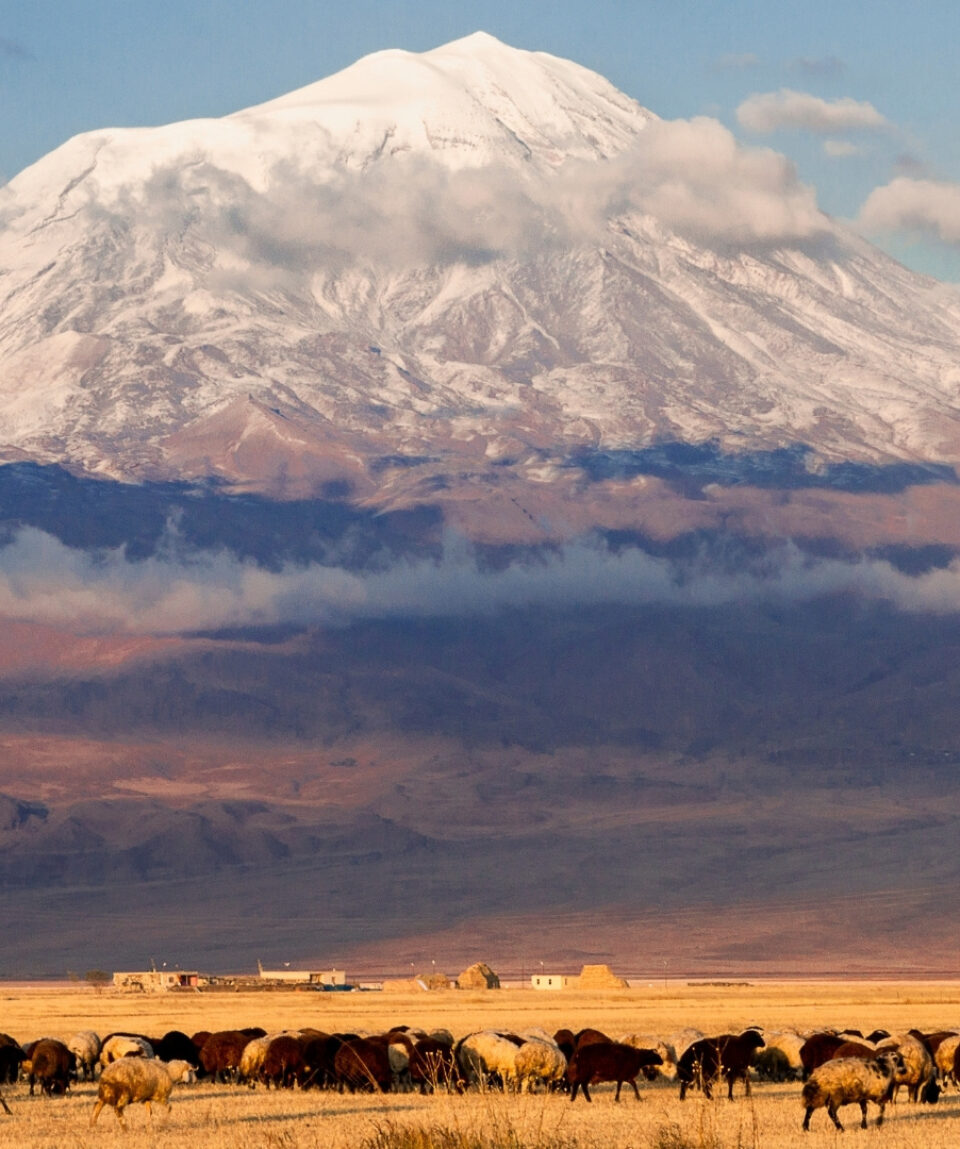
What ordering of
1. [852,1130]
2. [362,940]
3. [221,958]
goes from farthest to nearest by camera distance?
[362,940], [221,958], [852,1130]

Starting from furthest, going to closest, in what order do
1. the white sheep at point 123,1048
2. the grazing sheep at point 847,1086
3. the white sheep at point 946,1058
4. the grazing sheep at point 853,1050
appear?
the white sheep at point 123,1048 < the white sheep at point 946,1058 < the grazing sheep at point 853,1050 < the grazing sheep at point 847,1086

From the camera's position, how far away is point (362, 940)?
186m

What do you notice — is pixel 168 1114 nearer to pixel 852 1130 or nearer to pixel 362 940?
pixel 852 1130

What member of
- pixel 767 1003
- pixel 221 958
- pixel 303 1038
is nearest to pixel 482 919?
pixel 221 958

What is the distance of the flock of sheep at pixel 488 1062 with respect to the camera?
32062mm

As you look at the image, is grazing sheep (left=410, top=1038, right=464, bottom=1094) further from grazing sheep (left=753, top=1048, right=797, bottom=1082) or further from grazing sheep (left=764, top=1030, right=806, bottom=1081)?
grazing sheep (left=764, top=1030, right=806, bottom=1081)

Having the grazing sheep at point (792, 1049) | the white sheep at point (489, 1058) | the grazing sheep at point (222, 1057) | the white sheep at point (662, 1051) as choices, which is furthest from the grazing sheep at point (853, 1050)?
the grazing sheep at point (222, 1057)

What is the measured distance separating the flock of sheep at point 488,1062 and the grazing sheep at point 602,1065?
0.02 m

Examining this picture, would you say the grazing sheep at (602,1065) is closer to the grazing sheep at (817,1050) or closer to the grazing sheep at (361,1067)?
the grazing sheep at (361,1067)

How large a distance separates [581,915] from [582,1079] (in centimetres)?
16395

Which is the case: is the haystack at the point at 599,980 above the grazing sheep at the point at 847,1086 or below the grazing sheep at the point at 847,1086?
above

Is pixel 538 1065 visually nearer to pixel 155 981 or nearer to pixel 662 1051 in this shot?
pixel 662 1051

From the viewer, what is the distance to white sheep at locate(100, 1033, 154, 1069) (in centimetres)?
3906

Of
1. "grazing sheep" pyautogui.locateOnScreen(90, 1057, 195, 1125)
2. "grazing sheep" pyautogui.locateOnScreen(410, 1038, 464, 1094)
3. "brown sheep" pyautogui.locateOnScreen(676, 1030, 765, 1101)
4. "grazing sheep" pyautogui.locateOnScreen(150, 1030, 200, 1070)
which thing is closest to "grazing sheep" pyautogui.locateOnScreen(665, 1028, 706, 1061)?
"brown sheep" pyautogui.locateOnScreen(676, 1030, 765, 1101)
